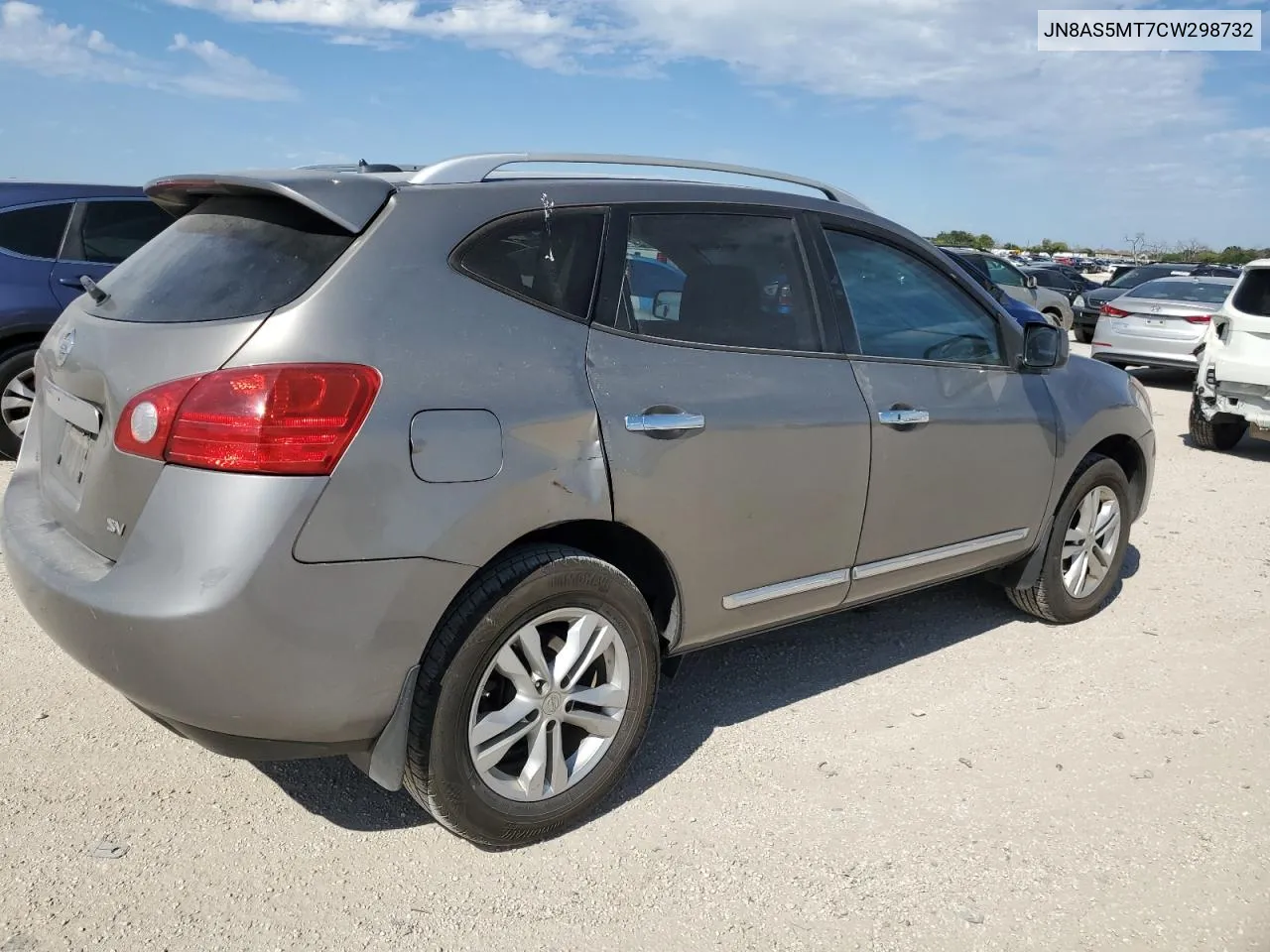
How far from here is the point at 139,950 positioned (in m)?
2.38

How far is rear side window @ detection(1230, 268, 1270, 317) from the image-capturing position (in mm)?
8719

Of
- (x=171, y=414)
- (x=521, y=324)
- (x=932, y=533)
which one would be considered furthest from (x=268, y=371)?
(x=932, y=533)

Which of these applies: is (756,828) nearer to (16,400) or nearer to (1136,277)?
(16,400)

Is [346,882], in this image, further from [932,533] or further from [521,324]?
[932,533]

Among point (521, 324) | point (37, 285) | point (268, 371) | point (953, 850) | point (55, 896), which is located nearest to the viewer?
point (268, 371)

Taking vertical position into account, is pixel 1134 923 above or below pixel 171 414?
below

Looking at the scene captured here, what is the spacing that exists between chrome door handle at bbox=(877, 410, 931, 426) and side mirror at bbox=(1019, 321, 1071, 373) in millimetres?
741

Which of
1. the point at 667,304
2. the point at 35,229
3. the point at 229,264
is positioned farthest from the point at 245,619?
the point at 35,229

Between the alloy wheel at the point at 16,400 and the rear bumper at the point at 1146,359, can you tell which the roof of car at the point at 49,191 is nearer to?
the alloy wheel at the point at 16,400

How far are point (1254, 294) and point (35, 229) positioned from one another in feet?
30.3

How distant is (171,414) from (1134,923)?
2644mm

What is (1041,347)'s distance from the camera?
416 cm

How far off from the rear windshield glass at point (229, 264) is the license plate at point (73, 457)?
1.06 feet

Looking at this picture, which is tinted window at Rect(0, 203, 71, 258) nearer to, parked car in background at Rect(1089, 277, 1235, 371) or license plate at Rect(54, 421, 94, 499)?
license plate at Rect(54, 421, 94, 499)
